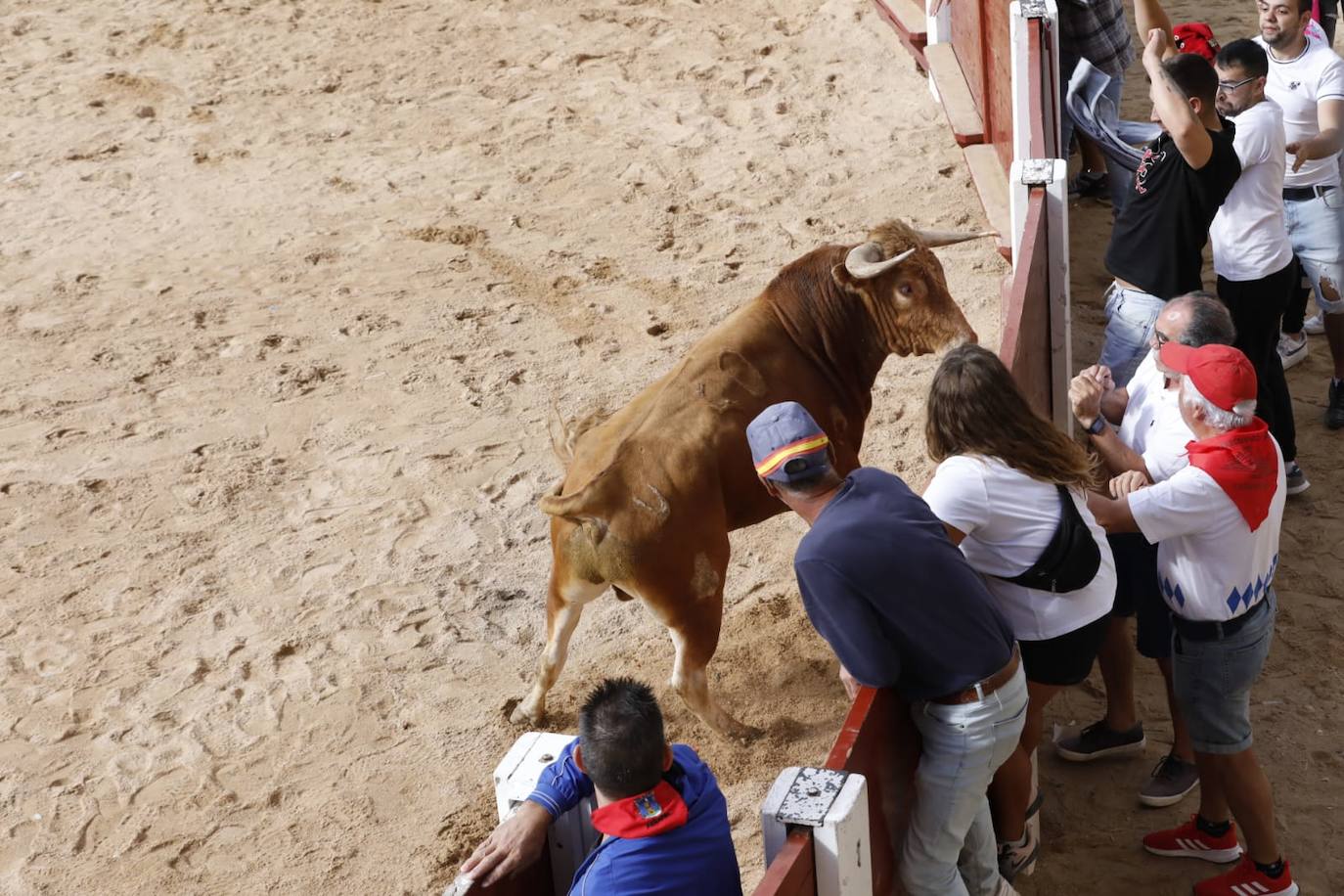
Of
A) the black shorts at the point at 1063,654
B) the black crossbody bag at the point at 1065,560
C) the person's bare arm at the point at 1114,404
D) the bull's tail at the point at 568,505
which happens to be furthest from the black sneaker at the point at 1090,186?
the black crossbody bag at the point at 1065,560

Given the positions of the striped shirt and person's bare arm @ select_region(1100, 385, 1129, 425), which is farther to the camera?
the striped shirt

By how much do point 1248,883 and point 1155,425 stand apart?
130cm

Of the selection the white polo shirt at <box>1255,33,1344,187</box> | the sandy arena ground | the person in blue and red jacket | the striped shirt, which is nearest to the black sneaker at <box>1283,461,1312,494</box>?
the sandy arena ground

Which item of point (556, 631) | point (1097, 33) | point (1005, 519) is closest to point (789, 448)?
point (1005, 519)

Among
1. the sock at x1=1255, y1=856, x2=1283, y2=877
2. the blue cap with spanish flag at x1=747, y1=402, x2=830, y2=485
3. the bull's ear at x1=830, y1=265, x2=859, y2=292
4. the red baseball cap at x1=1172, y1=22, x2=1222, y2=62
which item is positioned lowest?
the sock at x1=1255, y1=856, x2=1283, y2=877

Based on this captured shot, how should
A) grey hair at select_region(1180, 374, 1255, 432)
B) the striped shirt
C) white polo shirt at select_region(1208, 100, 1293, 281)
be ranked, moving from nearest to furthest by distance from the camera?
grey hair at select_region(1180, 374, 1255, 432) < white polo shirt at select_region(1208, 100, 1293, 281) < the striped shirt

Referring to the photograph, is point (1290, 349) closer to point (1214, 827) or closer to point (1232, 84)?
point (1232, 84)

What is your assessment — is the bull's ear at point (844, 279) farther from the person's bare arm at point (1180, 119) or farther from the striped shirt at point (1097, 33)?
the striped shirt at point (1097, 33)

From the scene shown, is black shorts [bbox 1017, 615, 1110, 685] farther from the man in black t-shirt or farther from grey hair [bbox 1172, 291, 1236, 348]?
the man in black t-shirt

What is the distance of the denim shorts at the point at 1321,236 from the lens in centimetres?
597

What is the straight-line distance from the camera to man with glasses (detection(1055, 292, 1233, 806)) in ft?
12.2

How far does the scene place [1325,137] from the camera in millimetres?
5871

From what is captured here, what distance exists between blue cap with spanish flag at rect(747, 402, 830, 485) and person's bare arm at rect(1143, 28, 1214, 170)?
7.26 feet

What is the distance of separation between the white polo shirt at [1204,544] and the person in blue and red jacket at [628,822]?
145cm
